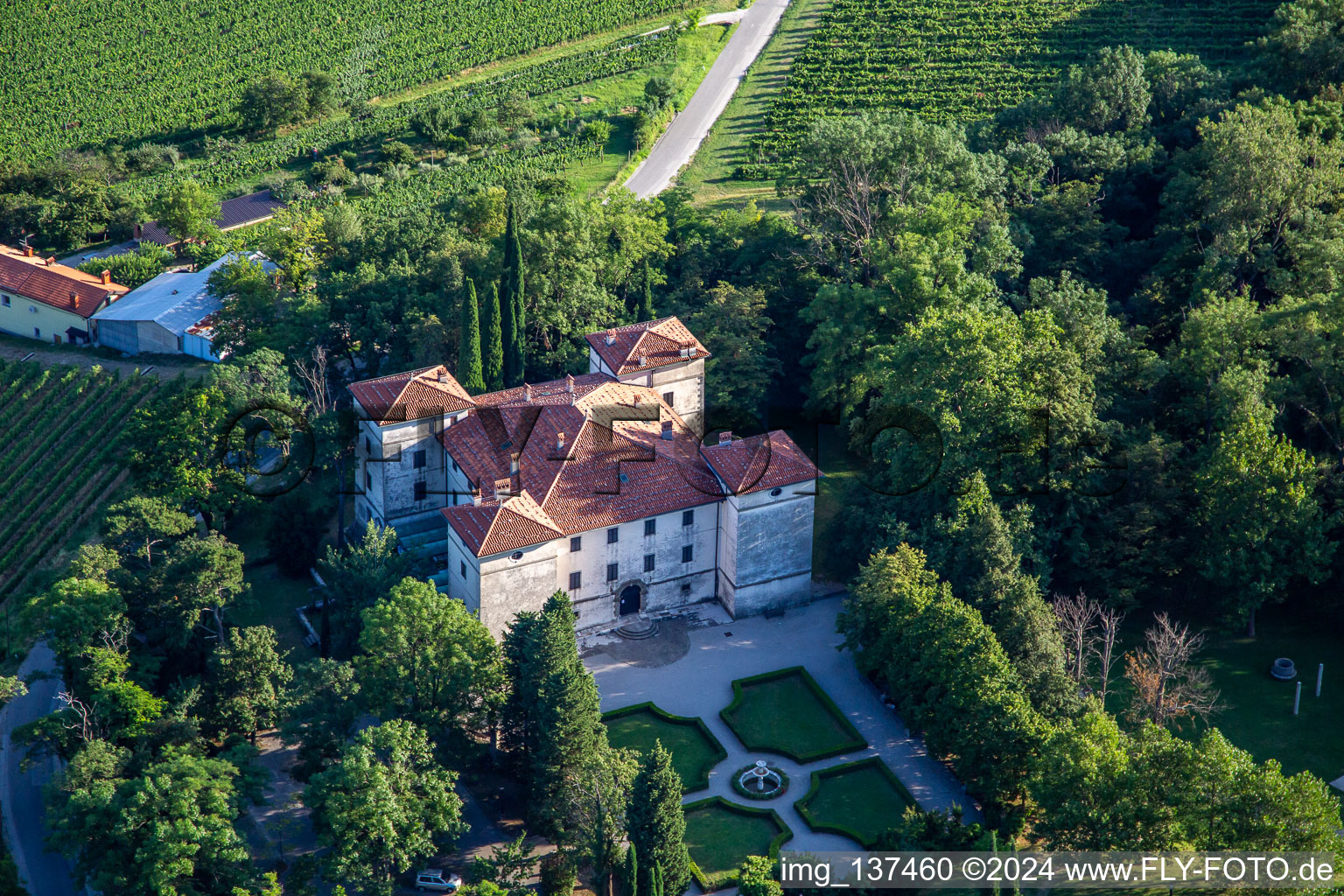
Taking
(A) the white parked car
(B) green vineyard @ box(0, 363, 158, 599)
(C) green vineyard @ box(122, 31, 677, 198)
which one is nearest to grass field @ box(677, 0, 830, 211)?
(C) green vineyard @ box(122, 31, 677, 198)

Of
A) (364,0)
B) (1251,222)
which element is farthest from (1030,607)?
(364,0)

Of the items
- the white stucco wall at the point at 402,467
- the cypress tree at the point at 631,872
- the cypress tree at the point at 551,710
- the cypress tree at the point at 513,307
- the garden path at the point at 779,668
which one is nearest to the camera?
the cypress tree at the point at 631,872

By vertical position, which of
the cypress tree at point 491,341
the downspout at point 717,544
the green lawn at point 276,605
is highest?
the cypress tree at point 491,341

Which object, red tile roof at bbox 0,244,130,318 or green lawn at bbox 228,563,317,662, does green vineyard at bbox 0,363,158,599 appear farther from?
green lawn at bbox 228,563,317,662

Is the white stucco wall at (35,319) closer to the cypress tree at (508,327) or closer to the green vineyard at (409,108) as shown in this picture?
the green vineyard at (409,108)

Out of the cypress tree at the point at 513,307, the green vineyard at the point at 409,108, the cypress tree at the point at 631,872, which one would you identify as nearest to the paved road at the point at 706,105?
the green vineyard at the point at 409,108

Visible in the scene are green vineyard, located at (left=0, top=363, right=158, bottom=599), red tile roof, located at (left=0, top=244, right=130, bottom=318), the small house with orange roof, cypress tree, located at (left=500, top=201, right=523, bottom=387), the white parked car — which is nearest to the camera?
the white parked car

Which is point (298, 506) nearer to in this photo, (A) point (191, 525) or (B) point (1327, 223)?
(A) point (191, 525)
